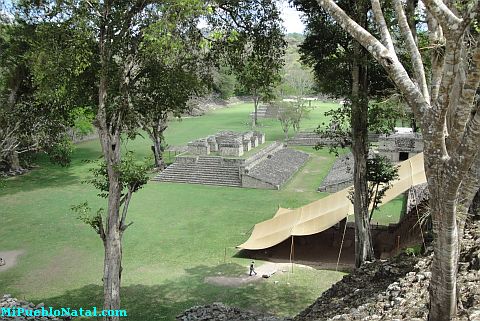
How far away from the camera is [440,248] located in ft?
18.9

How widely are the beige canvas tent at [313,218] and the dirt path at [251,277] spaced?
75cm

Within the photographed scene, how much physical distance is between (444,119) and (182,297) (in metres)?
10.3

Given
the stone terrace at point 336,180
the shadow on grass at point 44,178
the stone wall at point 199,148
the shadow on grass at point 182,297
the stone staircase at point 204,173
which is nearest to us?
the shadow on grass at point 182,297

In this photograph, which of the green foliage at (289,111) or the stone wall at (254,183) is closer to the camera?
the stone wall at (254,183)

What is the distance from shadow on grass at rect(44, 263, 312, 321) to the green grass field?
0.03m

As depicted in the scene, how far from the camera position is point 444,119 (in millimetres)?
5383

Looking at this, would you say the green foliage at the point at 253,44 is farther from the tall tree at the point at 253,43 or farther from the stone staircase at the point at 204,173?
the stone staircase at the point at 204,173

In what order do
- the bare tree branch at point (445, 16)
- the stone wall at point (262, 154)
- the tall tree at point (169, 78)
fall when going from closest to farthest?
1. the bare tree branch at point (445, 16)
2. the tall tree at point (169, 78)
3. the stone wall at point (262, 154)

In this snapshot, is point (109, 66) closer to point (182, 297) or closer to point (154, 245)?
point (182, 297)

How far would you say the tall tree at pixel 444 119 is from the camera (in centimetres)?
513

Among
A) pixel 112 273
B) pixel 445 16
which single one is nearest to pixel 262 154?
pixel 112 273

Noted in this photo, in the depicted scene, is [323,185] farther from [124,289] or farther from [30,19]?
[30,19]

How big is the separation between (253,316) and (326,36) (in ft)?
26.1

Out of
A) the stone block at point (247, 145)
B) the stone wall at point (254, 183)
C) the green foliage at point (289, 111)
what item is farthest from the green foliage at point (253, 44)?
the green foliage at point (289, 111)
